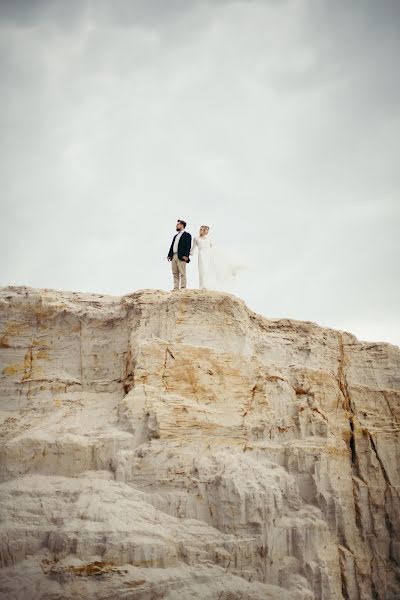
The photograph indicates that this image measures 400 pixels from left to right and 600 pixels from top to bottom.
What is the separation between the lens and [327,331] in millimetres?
20266

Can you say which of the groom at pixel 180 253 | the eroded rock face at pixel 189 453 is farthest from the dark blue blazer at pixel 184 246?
the eroded rock face at pixel 189 453

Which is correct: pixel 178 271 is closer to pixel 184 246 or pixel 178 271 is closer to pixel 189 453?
pixel 184 246

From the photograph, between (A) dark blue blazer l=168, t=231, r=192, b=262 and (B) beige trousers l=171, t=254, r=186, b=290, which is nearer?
(A) dark blue blazer l=168, t=231, r=192, b=262

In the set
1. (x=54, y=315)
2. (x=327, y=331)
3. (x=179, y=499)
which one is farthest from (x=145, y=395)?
(x=327, y=331)

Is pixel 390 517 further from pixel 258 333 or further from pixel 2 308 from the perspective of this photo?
pixel 2 308

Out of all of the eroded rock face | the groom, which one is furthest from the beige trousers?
the eroded rock face

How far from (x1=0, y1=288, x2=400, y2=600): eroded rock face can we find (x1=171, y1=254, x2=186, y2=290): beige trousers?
3.49ft

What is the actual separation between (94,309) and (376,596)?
36.1 ft

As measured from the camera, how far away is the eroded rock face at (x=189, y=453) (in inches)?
536

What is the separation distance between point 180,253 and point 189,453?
5875 mm

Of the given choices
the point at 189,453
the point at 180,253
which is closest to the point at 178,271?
the point at 180,253

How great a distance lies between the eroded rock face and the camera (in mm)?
13617

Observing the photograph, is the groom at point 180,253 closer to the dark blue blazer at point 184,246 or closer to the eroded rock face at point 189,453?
the dark blue blazer at point 184,246

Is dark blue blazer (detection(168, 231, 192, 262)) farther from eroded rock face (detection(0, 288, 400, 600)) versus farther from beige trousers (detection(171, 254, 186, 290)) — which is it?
eroded rock face (detection(0, 288, 400, 600))
